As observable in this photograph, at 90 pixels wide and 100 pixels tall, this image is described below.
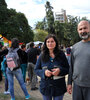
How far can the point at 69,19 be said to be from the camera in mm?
49062

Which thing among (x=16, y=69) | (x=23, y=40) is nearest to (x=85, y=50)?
(x=16, y=69)

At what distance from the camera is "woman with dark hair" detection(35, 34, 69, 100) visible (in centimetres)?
238

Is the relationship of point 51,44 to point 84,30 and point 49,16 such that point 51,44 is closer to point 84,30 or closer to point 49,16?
point 84,30

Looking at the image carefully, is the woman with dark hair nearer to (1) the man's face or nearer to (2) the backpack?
(1) the man's face

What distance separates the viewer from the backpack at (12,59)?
159 inches

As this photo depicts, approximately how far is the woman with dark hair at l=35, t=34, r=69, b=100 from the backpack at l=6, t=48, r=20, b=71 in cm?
167

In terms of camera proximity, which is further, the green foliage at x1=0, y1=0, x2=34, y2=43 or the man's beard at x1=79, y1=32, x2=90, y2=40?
the green foliage at x1=0, y1=0, x2=34, y2=43

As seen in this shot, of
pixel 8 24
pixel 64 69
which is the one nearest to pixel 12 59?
pixel 64 69

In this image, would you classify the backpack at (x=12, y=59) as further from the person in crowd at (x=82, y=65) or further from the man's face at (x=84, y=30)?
the man's face at (x=84, y=30)

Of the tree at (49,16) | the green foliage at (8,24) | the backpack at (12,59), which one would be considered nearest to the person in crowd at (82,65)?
the backpack at (12,59)

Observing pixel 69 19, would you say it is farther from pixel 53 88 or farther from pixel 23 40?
pixel 53 88

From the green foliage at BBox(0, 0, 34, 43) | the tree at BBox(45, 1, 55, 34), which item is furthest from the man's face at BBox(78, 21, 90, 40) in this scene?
the tree at BBox(45, 1, 55, 34)

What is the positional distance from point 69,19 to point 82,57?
160 ft

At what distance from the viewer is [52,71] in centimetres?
237
